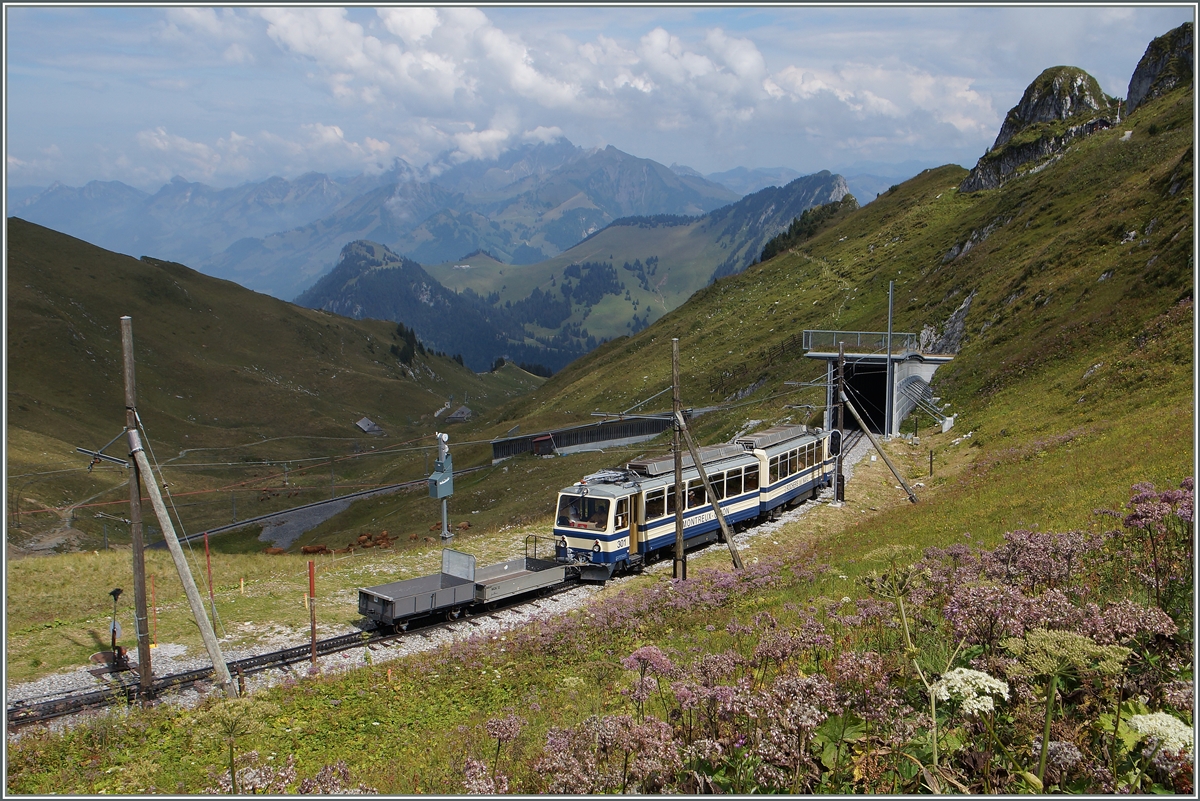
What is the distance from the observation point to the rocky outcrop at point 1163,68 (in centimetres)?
8662

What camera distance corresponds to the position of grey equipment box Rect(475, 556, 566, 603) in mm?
23516

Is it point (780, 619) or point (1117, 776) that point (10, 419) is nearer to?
point (780, 619)

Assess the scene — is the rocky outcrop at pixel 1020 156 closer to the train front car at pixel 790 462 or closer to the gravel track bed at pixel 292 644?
the train front car at pixel 790 462

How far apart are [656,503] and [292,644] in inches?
542

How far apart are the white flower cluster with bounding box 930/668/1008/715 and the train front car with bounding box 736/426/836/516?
92.1ft

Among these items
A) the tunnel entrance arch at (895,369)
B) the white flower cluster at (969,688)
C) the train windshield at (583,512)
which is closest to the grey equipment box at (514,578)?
the train windshield at (583,512)

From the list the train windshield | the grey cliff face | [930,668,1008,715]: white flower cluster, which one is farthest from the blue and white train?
the grey cliff face

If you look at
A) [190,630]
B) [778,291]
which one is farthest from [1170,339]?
[778,291]

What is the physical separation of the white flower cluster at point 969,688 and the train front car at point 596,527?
69.4ft

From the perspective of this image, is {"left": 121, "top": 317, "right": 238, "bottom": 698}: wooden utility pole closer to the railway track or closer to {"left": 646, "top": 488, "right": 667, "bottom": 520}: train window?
the railway track

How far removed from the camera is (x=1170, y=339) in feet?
105

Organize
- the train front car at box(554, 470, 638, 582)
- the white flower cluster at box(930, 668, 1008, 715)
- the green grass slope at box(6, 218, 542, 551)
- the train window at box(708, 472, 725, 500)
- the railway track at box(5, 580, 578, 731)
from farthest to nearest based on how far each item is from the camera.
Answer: the green grass slope at box(6, 218, 542, 551) < the train window at box(708, 472, 725, 500) < the train front car at box(554, 470, 638, 582) < the railway track at box(5, 580, 578, 731) < the white flower cluster at box(930, 668, 1008, 715)

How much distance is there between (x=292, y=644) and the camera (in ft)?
70.2

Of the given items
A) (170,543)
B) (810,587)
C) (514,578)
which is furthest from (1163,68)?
(170,543)
